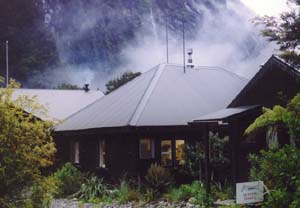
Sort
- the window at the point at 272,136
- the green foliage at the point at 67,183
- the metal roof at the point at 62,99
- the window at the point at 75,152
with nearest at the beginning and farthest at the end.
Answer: the window at the point at 272,136 < the green foliage at the point at 67,183 < the window at the point at 75,152 < the metal roof at the point at 62,99

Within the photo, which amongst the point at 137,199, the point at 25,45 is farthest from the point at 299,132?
the point at 25,45

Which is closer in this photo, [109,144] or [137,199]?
[137,199]

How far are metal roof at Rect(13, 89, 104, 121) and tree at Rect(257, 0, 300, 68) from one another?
21.3 metres

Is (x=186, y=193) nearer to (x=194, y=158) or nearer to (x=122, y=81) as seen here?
(x=194, y=158)

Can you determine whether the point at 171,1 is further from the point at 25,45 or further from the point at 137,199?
the point at 137,199

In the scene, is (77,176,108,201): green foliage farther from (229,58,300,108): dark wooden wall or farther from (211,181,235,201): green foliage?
(229,58,300,108): dark wooden wall

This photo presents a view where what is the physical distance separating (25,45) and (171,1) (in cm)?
3033

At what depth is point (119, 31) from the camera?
78.8m

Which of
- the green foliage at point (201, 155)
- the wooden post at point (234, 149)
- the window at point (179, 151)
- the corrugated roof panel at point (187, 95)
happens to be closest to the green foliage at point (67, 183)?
the corrugated roof panel at point (187, 95)

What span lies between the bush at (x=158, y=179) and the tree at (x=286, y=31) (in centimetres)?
782

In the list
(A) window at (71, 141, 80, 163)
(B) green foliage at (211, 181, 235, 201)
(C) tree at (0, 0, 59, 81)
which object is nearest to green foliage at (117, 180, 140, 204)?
(B) green foliage at (211, 181, 235, 201)

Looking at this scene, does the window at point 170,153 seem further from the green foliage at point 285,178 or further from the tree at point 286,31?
the green foliage at point 285,178

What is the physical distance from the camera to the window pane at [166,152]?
2033 centimetres

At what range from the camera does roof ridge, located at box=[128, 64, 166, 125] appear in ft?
63.9
